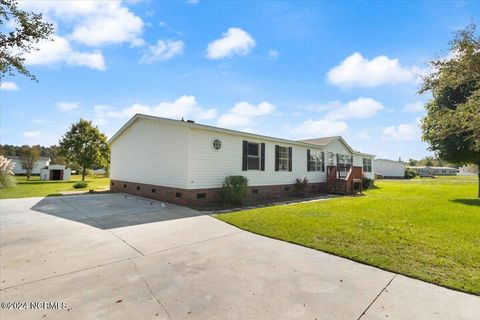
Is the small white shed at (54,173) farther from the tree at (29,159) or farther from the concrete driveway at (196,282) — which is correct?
the concrete driveway at (196,282)

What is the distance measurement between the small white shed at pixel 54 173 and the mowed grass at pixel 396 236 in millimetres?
29070

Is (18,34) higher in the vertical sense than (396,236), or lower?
higher

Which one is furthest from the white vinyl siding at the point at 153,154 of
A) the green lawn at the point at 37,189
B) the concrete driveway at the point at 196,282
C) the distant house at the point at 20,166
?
the distant house at the point at 20,166

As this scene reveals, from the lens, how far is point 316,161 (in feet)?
54.6

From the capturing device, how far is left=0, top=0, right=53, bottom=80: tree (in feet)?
11.6

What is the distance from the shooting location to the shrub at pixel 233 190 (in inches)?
423

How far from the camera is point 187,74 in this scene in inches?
447

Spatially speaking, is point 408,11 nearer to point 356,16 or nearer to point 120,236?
point 356,16

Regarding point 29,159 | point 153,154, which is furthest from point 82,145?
point 153,154

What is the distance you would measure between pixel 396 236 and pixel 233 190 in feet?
20.9

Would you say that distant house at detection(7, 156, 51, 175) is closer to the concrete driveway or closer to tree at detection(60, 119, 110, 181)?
tree at detection(60, 119, 110, 181)

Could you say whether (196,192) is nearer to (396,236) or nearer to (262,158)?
(262,158)

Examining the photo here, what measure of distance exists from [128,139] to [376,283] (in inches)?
574

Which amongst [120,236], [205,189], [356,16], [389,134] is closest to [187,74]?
[205,189]
